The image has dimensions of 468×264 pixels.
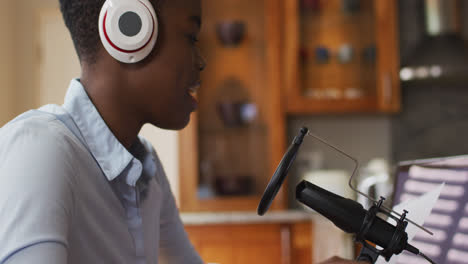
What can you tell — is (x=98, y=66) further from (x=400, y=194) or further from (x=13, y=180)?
(x=400, y=194)

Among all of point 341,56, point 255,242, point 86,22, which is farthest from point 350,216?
point 341,56

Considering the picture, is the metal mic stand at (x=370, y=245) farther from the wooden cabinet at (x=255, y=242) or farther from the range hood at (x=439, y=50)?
the range hood at (x=439, y=50)

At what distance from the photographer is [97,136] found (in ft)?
2.72

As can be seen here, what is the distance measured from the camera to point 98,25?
2.76ft

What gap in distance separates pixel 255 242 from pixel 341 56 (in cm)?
131

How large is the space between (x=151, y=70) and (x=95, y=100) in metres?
0.11

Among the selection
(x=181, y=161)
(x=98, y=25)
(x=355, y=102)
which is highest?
(x=98, y=25)

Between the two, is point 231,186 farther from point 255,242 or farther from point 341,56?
point 341,56

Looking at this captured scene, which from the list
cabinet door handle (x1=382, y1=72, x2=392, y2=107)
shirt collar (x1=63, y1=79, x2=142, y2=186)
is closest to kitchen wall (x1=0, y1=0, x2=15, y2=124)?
cabinet door handle (x1=382, y1=72, x2=392, y2=107)

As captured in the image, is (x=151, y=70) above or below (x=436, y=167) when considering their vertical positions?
above

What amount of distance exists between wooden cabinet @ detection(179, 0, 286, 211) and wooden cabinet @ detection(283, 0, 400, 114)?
165mm

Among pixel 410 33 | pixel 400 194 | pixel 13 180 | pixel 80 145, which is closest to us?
pixel 13 180

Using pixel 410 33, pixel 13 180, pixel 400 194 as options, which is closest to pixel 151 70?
pixel 13 180

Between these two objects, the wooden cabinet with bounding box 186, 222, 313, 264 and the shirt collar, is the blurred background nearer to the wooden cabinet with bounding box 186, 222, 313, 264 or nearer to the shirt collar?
the wooden cabinet with bounding box 186, 222, 313, 264
